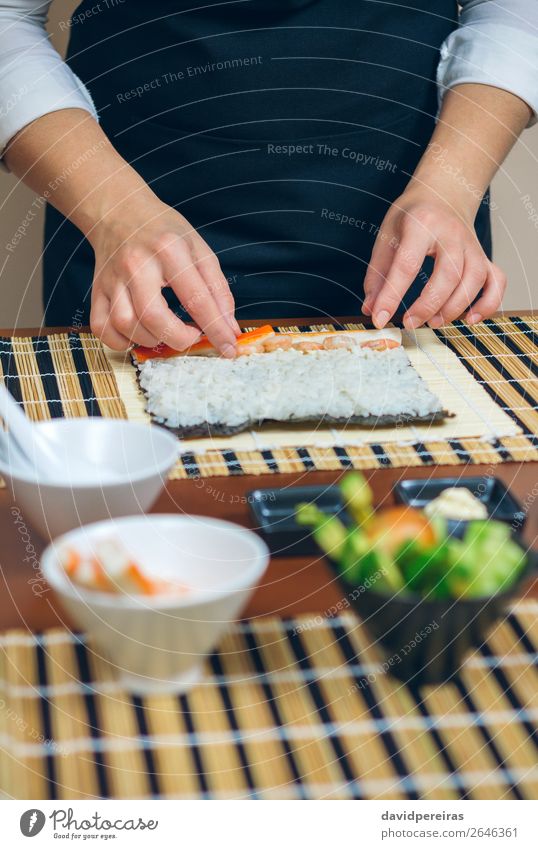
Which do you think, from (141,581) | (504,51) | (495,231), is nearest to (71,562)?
(141,581)

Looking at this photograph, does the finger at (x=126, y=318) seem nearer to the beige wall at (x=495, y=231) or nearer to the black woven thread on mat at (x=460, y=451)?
the black woven thread on mat at (x=460, y=451)

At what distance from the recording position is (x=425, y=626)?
409 millimetres

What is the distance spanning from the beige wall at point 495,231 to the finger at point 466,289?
0.73 meters

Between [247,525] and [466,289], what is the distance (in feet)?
1.27

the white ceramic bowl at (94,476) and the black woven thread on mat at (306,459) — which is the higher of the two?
the white ceramic bowl at (94,476)

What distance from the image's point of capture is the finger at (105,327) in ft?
2.54

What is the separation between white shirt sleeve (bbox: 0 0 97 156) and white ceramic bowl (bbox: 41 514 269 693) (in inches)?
19.5

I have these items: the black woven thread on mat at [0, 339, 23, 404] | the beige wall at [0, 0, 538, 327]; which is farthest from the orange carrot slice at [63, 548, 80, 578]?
the beige wall at [0, 0, 538, 327]

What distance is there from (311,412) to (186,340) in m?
0.13

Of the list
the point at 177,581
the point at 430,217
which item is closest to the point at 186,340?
the point at 430,217

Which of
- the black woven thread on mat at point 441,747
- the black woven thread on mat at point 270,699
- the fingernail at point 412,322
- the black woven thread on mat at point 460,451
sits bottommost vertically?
the fingernail at point 412,322

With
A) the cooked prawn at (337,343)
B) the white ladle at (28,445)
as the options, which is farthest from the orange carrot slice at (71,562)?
the cooked prawn at (337,343)

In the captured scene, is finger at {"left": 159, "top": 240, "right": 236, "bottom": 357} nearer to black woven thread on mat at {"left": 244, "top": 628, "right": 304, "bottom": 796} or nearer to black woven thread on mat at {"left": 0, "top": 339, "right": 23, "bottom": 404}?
black woven thread on mat at {"left": 0, "top": 339, "right": 23, "bottom": 404}

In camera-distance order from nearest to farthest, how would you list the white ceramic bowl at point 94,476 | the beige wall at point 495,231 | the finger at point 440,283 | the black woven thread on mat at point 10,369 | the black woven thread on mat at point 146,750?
the black woven thread on mat at point 146,750 < the white ceramic bowl at point 94,476 < the black woven thread on mat at point 10,369 < the finger at point 440,283 < the beige wall at point 495,231
